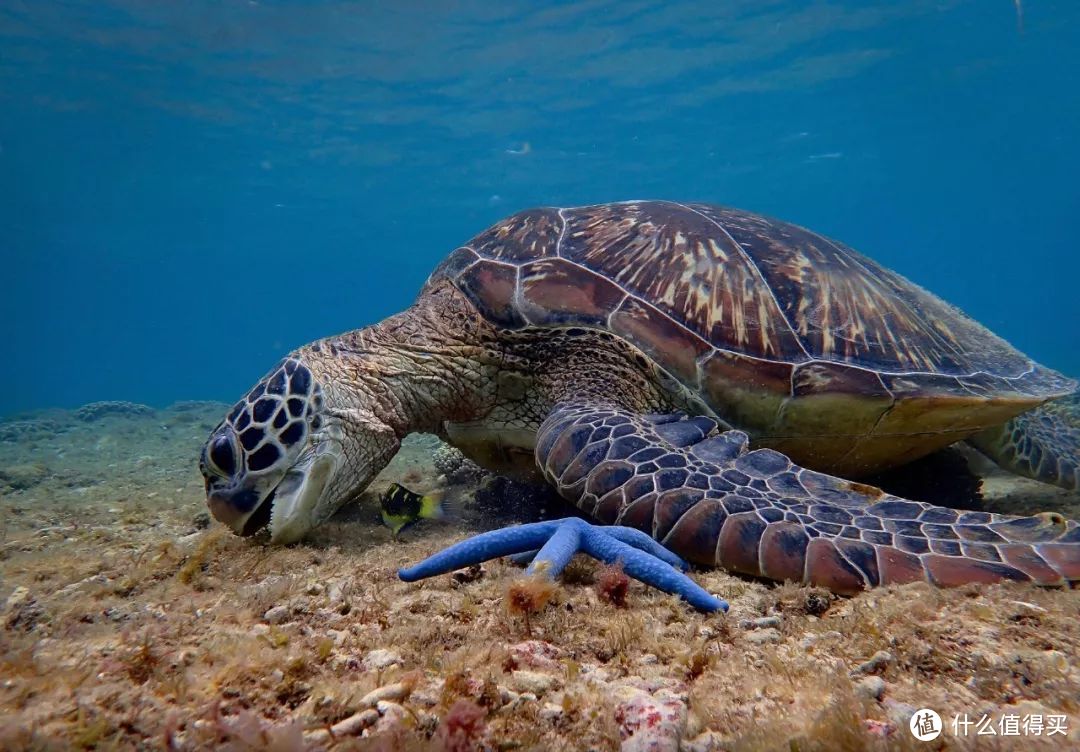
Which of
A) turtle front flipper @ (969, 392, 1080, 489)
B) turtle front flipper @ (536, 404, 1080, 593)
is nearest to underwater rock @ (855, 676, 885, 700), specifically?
turtle front flipper @ (536, 404, 1080, 593)

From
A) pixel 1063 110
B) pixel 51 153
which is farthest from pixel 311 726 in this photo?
pixel 1063 110

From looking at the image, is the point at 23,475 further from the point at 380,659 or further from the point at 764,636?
the point at 764,636

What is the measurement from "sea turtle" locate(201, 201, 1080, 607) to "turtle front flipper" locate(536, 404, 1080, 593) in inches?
0.5

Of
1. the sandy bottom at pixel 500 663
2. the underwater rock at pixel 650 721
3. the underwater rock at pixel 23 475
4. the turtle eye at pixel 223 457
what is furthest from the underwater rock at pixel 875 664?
the underwater rock at pixel 23 475

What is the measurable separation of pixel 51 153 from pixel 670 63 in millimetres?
35620

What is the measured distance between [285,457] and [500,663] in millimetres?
2152

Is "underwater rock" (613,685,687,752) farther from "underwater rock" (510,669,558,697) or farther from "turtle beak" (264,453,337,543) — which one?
"turtle beak" (264,453,337,543)

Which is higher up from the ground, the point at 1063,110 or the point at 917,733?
the point at 1063,110

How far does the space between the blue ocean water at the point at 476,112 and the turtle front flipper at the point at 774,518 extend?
22.0 m

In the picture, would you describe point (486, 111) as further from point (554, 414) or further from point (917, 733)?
point (917, 733)

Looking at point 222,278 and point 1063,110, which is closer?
point 1063,110

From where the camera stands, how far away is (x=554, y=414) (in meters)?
3.41

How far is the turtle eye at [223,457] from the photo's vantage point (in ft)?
10.1

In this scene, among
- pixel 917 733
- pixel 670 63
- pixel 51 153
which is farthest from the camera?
pixel 51 153
